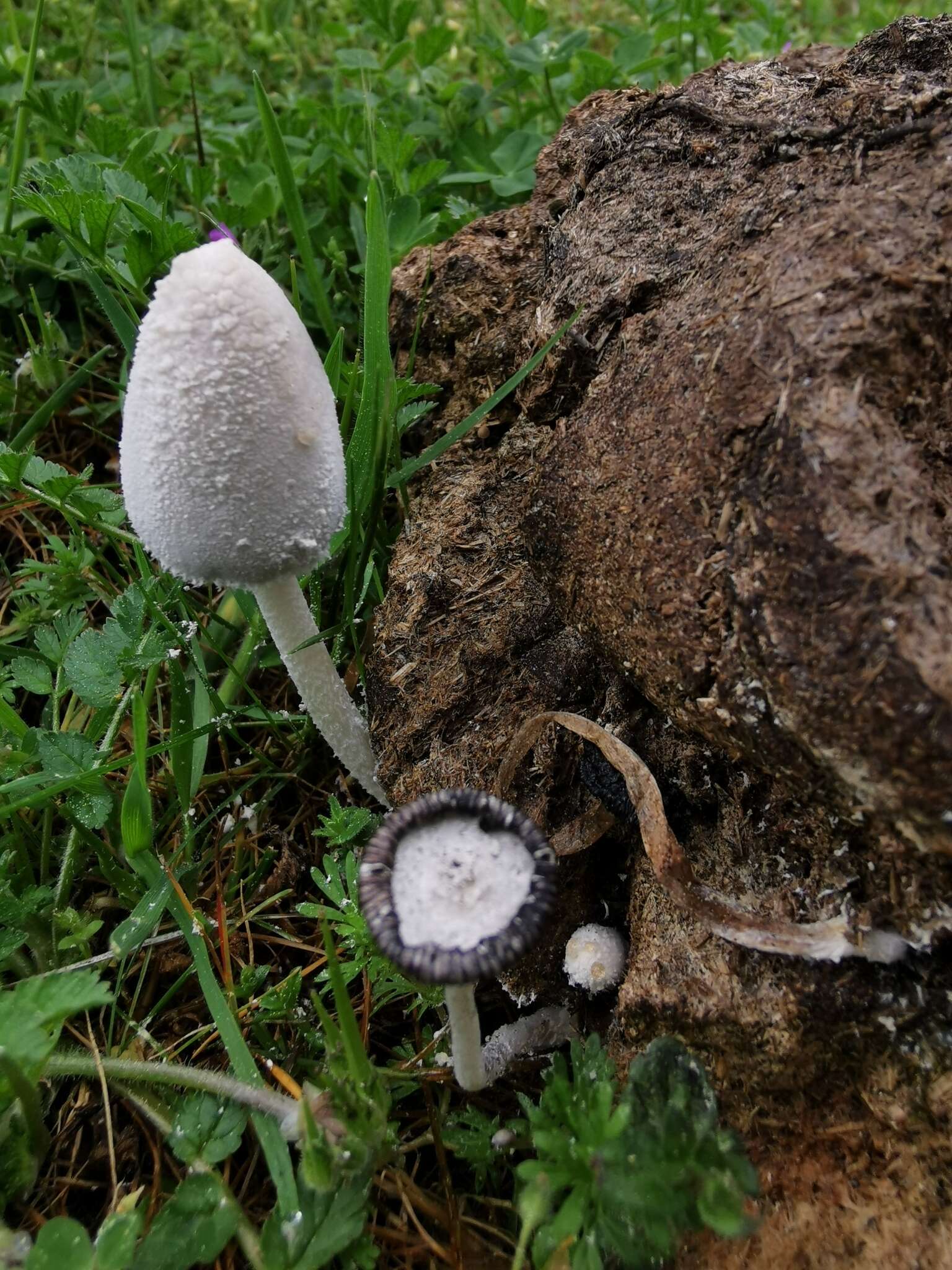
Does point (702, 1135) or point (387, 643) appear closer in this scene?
point (702, 1135)

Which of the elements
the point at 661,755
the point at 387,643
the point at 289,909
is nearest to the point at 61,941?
the point at 289,909

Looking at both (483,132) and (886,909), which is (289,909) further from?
(483,132)

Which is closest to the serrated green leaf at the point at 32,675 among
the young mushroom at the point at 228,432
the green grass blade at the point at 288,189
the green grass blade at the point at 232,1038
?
the green grass blade at the point at 232,1038

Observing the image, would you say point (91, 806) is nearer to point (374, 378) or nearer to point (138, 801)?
point (138, 801)

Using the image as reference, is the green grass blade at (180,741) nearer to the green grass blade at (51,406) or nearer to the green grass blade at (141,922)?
the green grass blade at (141,922)

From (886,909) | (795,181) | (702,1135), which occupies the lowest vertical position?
(702,1135)

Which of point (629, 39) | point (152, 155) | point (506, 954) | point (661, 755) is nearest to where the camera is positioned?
point (506, 954)

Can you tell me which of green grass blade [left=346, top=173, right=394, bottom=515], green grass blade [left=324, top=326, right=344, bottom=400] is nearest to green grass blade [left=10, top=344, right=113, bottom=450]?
green grass blade [left=324, top=326, right=344, bottom=400]
